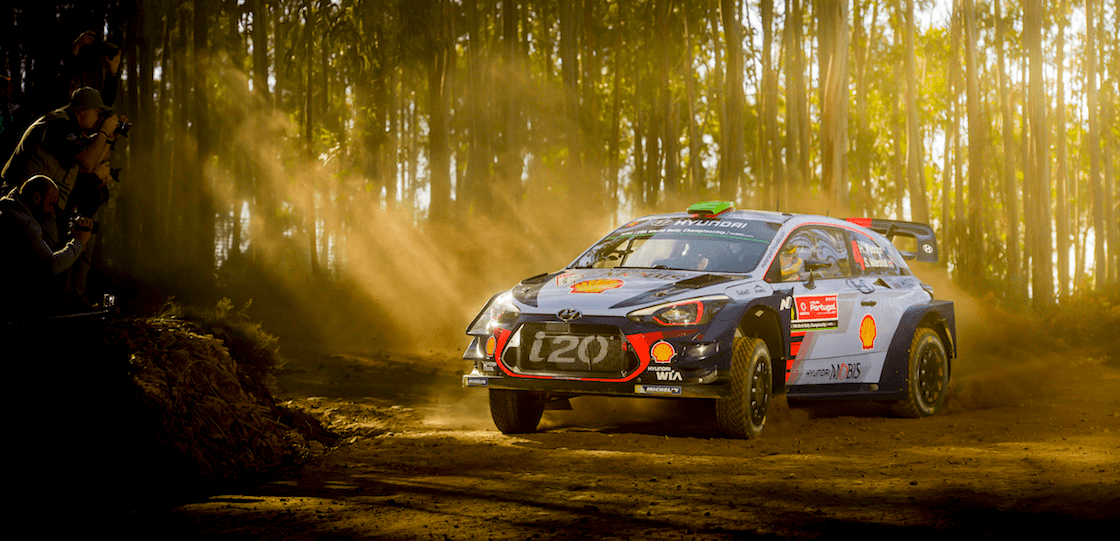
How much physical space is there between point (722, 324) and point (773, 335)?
0.96 meters

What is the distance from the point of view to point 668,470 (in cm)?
738

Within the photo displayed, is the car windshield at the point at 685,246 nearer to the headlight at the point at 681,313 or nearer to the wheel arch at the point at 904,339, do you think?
the headlight at the point at 681,313

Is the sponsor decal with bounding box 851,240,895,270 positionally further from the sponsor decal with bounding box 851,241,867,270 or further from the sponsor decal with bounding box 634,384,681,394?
the sponsor decal with bounding box 634,384,681,394

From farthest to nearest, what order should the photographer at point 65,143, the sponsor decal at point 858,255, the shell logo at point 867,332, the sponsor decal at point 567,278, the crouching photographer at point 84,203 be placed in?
the sponsor decal at point 858,255, the shell logo at point 867,332, the sponsor decal at point 567,278, the crouching photographer at point 84,203, the photographer at point 65,143

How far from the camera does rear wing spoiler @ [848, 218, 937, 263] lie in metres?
11.8

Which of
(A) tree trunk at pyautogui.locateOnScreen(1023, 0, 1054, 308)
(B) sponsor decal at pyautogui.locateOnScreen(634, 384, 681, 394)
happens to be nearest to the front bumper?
(B) sponsor decal at pyautogui.locateOnScreen(634, 384, 681, 394)

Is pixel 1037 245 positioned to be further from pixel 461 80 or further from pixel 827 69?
pixel 461 80

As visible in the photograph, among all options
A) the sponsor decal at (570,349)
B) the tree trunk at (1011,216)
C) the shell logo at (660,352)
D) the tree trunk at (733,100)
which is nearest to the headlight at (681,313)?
the shell logo at (660,352)

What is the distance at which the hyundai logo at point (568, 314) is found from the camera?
8414 millimetres

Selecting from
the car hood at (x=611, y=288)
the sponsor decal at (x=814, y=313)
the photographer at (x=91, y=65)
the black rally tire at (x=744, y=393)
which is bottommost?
the black rally tire at (x=744, y=393)

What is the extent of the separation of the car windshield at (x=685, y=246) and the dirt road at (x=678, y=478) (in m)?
1.37

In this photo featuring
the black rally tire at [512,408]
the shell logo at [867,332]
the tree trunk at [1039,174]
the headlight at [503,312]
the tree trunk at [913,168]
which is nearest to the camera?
the headlight at [503,312]

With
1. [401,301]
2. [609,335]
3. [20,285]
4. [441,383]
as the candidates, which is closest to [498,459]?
[609,335]

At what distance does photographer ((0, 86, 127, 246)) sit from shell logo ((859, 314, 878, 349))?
241 inches
